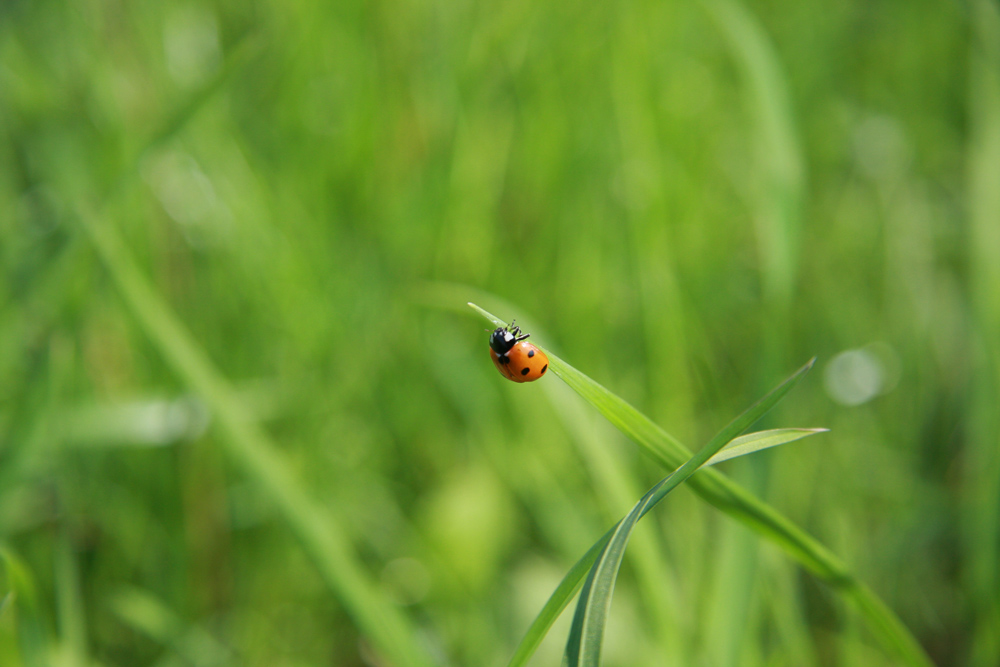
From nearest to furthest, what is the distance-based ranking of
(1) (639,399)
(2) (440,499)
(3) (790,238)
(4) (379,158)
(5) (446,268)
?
(3) (790,238), (2) (440,499), (1) (639,399), (5) (446,268), (4) (379,158)

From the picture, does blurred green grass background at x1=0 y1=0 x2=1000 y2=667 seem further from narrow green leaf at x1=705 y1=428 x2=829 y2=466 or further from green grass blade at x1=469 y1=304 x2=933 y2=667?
narrow green leaf at x1=705 y1=428 x2=829 y2=466

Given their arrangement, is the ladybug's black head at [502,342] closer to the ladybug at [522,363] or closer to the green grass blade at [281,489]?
the ladybug at [522,363]

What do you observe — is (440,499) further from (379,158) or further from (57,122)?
(57,122)

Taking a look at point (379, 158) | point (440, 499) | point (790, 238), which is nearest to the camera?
point (790, 238)

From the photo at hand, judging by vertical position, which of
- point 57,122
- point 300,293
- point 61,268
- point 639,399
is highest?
point 57,122

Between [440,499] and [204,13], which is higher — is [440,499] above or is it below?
below

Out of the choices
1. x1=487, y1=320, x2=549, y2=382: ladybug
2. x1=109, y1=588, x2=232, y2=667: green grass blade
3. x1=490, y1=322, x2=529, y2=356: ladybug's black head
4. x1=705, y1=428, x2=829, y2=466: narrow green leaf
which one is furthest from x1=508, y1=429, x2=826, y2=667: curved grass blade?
x1=109, y1=588, x2=232, y2=667: green grass blade

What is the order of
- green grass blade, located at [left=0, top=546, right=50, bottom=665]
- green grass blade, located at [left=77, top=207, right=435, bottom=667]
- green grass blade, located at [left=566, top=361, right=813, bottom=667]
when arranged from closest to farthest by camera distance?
green grass blade, located at [left=566, top=361, right=813, bottom=667] → green grass blade, located at [left=0, top=546, right=50, bottom=665] → green grass blade, located at [left=77, top=207, right=435, bottom=667]

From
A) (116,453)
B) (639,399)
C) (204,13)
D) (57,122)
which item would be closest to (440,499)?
(639,399)

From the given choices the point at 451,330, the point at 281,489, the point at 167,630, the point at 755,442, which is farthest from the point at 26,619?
the point at 451,330
